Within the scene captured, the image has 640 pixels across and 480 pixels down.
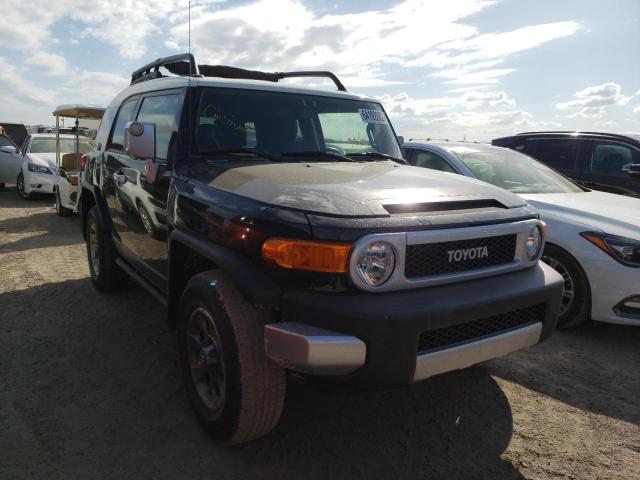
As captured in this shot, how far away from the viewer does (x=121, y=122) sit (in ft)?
14.8

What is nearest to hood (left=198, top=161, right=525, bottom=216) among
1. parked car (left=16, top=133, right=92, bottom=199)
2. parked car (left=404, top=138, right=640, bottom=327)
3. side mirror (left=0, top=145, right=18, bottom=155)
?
parked car (left=404, top=138, right=640, bottom=327)

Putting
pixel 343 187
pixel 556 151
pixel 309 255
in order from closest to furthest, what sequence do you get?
pixel 309 255 → pixel 343 187 → pixel 556 151

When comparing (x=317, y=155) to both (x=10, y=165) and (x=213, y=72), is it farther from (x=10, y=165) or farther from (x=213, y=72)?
(x=10, y=165)

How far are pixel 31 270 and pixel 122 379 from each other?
10.9 ft

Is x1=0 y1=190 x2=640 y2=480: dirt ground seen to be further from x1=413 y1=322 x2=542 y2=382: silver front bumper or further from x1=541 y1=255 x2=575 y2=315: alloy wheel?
x1=413 y1=322 x2=542 y2=382: silver front bumper

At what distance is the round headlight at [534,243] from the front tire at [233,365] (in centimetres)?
145

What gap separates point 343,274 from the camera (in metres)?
2.14

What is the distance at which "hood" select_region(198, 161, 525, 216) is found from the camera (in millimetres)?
2317

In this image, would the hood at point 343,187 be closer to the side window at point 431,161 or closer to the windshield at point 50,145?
the side window at point 431,161

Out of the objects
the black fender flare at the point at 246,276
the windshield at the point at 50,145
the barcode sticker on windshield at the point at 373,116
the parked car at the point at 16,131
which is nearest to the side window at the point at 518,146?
the barcode sticker on windshield at the point at 373,116

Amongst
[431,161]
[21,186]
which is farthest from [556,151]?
[21,186]

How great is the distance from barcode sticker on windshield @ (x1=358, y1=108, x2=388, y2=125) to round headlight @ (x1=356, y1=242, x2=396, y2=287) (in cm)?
199

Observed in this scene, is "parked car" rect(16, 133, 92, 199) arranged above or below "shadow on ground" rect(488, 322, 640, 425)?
above

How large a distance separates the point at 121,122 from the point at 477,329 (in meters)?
3.60
